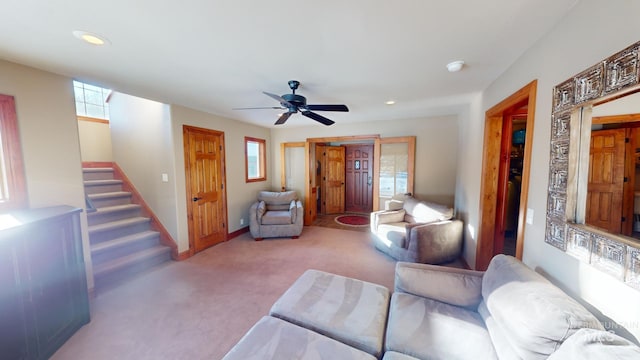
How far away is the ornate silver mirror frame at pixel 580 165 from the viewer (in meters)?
0.91

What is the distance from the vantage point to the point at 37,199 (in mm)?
2156

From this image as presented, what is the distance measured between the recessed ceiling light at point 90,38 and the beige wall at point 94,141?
3361 mm

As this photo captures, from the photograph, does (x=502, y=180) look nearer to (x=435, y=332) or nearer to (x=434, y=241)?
(x=434, y=241)

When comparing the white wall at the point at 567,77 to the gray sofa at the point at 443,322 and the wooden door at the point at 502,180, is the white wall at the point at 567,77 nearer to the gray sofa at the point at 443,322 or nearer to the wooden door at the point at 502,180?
the gray sofa at the point at 443,322

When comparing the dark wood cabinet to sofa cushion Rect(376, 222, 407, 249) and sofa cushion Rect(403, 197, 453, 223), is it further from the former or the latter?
sofa cushion Rect(403, 197, 453, 223)

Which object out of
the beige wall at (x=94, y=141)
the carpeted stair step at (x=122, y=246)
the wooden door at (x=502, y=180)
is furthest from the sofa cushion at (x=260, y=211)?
the wooden door at (x=502, y=180)

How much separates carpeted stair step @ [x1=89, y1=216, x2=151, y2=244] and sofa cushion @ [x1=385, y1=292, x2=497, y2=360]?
380 centimetres

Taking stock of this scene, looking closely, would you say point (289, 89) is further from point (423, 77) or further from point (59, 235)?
point (59, 235)

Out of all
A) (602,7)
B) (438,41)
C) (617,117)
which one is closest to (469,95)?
(438,41)

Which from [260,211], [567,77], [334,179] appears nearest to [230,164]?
[260,211]

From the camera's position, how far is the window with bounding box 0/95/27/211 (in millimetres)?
1963

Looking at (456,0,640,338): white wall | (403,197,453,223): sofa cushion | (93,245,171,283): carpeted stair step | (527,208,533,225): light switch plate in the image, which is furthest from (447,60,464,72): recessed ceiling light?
(93,245,171,283): carpeted stair step

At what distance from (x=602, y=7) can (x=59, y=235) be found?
152 inches

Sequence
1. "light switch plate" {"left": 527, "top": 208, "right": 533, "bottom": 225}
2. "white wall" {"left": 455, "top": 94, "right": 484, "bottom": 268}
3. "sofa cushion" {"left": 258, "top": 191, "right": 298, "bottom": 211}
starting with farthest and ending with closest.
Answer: "sofa cushion" {"left": 258, "top": 191, "right": 298, "bottom": 211}, "white wall" {"left": 455, "top": 94, "right": 484, "bottom": 268}, "light switch plate" {"left": 527, "top": 208, "right": 533, "bottom": 225}
